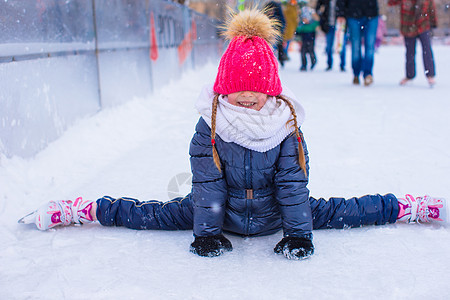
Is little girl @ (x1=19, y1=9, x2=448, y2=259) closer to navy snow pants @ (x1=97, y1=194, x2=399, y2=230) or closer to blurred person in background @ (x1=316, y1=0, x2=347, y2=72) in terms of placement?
navy snow pants @ (x1=97, y1=194, x2=399, y2=230)

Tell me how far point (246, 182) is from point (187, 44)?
28.7 ft

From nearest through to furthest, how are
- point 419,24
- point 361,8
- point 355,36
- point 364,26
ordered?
point 419,24, point 361,8, point 364,26, point 355,36

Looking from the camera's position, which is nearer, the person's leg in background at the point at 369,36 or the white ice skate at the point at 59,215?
the white ice skate at the point at 59,215

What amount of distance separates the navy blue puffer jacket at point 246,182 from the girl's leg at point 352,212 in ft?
0.80

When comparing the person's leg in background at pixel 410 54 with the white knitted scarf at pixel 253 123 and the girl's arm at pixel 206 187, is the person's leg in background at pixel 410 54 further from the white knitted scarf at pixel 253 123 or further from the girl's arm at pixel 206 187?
the girl's arm at pixel 206 187

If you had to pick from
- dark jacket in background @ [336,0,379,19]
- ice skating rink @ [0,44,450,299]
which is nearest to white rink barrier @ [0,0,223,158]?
ice skating rink @ [0,44,450,299]

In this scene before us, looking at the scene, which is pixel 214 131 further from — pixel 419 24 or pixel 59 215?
pixel 419 24

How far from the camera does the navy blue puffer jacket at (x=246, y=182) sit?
202 centimetres

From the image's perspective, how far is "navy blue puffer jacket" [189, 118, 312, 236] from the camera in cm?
202

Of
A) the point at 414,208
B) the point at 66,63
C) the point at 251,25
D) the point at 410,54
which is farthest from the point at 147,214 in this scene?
the point at 410,54

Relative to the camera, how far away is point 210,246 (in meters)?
2.00

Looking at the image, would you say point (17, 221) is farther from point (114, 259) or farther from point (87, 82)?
point (87, 82)

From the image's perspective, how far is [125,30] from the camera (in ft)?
18.5

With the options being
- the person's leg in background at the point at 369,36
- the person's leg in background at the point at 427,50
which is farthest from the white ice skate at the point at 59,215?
the person's leg in background at the point at 369,36
